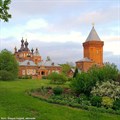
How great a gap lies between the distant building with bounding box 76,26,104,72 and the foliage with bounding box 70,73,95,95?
62.2 meters

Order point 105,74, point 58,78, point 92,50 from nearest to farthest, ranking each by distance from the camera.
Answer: point 105,74 < point 58,78 < point 92,50

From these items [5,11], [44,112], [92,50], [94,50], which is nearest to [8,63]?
[5,11]

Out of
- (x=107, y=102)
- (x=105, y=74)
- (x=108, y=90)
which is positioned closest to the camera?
(x=107, y=102)

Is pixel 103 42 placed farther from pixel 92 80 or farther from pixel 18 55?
pixel 92 80

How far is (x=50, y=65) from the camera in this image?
9388 centimetres

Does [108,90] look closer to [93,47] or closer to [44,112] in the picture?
[44,112]

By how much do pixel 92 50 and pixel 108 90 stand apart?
68915 mm

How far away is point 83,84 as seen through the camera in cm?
2686

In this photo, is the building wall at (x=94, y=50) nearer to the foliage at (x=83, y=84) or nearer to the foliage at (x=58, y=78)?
the foliage at (x=58, y=78)

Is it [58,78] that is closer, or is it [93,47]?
[58,78]

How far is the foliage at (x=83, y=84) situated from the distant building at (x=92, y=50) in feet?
204

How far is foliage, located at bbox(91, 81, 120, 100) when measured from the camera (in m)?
23.2

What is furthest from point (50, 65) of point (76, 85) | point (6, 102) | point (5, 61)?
point (6, 102)

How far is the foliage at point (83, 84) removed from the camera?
2661 cm
